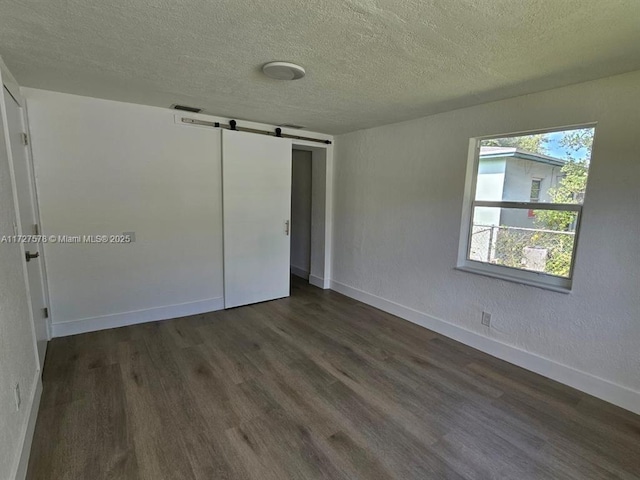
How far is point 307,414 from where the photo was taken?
2.04 m

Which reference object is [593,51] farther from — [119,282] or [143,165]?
[119,282]

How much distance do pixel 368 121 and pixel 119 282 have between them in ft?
10.6

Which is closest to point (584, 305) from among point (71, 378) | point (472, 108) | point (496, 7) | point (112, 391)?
point (472, 108)

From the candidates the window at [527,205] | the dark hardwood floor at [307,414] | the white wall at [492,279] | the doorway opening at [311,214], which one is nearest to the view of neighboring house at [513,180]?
the window at [527,205]

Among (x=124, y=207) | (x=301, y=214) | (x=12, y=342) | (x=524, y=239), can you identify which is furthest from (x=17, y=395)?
(x=301, y=214)

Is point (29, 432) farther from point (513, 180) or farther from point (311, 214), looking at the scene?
point (311, 214)

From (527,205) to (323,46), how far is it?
211 centimetres

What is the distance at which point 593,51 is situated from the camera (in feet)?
5.87

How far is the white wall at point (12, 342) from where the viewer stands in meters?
1.36

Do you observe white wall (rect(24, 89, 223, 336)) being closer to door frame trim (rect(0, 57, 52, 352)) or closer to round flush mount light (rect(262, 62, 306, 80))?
door frame trim (rect(0, 57, 52, 352))

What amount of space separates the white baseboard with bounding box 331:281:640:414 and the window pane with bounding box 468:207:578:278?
2.40ft

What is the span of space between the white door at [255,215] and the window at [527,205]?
2226 millimetres

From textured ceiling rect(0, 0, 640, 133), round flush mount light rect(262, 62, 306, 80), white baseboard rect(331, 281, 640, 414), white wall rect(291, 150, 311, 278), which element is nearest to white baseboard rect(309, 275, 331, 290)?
white wall rect(291, 150, 311, 278)

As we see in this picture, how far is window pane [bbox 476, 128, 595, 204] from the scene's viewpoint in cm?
237
